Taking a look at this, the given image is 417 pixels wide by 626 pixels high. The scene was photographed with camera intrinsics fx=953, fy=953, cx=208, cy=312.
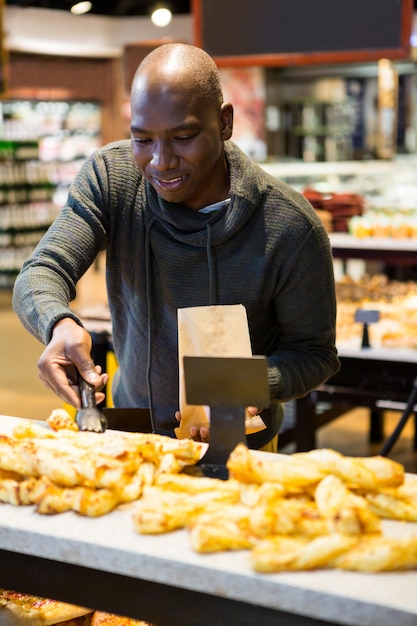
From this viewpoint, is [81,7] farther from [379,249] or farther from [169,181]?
[169,181]

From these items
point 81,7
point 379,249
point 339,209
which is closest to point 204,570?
point 379,249

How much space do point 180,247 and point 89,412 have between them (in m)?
0.58

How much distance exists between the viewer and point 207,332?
1.82 meters

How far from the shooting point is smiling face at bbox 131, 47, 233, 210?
194 centimetres

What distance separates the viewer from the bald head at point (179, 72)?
1955 millimetres

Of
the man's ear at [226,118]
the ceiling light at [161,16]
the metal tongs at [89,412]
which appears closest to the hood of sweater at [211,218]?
the man's ear at [226,118]

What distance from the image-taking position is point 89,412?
177 centimetres

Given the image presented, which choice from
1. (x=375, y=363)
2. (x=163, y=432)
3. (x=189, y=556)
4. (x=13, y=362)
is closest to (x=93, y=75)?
(x=13, y=362)

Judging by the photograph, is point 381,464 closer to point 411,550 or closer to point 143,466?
point 411,550

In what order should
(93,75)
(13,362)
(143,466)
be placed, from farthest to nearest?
(93,75) < (13,362) < (143,466)

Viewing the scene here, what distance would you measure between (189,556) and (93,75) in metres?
14.5

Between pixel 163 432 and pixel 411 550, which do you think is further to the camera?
pixel 163 432

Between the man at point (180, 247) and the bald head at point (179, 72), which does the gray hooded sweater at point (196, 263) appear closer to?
the man at point (180, 247)

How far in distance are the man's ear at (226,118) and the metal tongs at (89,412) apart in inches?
27.3
